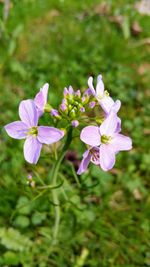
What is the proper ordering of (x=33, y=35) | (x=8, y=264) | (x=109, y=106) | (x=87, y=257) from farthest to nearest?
1. (x=33, y=35)
2. (x=87, y=257)
3. (x=8, y=264)
4. (x=109, y=106)

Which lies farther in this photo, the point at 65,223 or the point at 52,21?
the point at 52,21

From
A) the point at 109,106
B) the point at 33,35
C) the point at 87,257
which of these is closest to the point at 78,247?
the point at 87,257

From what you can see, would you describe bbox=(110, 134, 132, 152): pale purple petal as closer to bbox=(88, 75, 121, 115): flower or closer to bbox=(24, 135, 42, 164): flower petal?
bbox=(88, 75, 121, 115): flower

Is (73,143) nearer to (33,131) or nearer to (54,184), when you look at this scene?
(54,184)

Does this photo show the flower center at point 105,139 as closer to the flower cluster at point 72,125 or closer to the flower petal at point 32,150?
the flower cluster at point 72,125

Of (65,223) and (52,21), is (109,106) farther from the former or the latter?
(52,21)

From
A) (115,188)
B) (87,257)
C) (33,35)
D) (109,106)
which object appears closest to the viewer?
(109,106)

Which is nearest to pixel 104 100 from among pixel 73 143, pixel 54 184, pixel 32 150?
pixel 32 150

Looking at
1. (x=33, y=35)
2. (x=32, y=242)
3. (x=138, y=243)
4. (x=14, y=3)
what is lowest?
(x=138, y=243)
